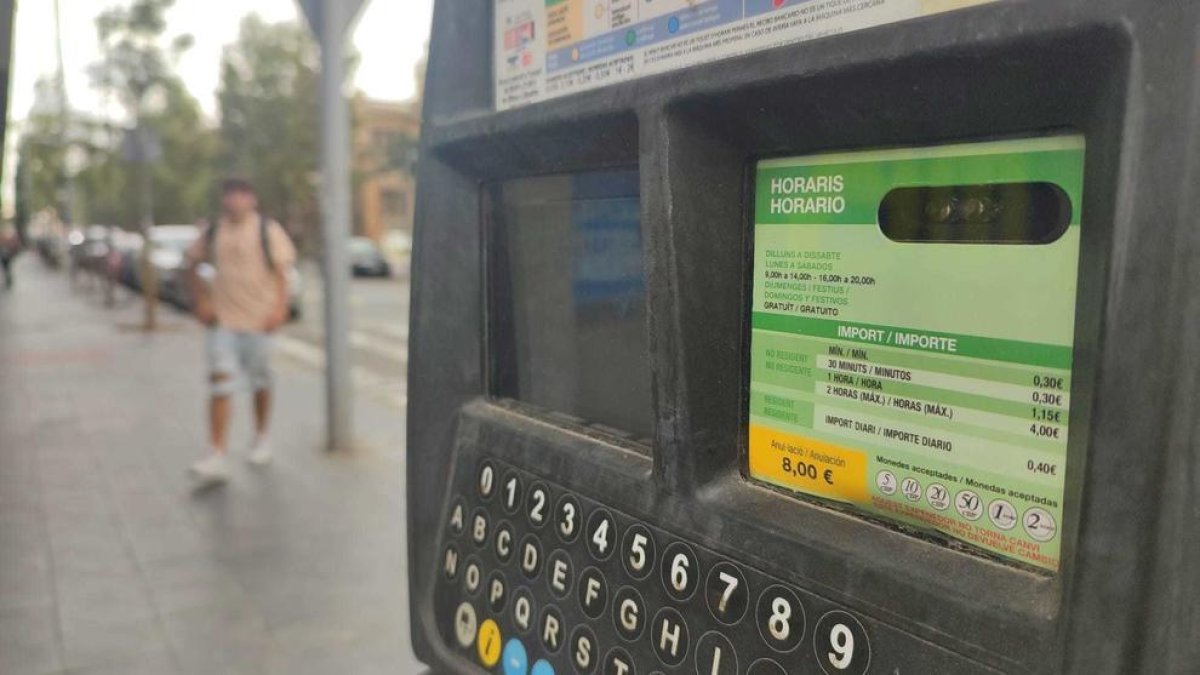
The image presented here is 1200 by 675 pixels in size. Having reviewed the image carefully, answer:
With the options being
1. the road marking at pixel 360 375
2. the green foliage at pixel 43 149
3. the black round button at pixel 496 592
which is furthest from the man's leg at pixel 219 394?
the green foliage at pixel 43 149

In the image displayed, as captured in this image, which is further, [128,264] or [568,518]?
[128,264]

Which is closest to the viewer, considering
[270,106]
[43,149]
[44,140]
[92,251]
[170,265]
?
[170,265]

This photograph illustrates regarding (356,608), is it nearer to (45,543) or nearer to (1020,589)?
(45,543)

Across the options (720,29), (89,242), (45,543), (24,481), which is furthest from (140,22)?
(89,242)

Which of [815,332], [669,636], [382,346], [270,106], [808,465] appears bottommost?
[382,346]

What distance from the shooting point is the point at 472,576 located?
4.40ft

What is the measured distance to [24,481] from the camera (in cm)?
578

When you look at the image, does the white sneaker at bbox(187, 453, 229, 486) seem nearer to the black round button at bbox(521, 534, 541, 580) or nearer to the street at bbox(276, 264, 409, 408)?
the street at bbox(276, 264, 409, 408)

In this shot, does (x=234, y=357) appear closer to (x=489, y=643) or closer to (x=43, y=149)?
(x=489, y=643)

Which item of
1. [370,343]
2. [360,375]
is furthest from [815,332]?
[370,343]

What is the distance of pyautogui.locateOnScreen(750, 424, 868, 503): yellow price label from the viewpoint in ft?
3.04

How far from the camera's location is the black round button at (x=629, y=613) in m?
1.08

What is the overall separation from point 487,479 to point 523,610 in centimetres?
18

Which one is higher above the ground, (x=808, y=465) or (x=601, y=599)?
(x=808, y=465)
